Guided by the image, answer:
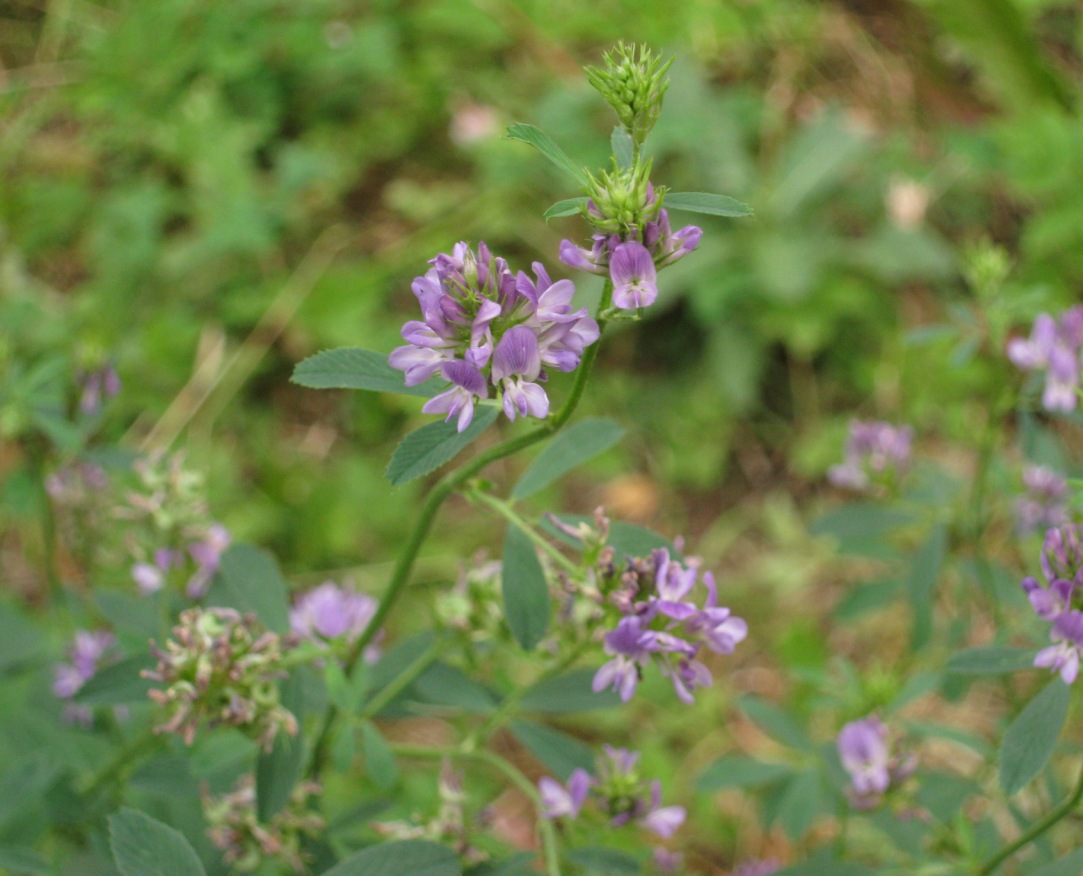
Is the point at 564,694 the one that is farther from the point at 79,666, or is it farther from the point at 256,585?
the point at 79,666

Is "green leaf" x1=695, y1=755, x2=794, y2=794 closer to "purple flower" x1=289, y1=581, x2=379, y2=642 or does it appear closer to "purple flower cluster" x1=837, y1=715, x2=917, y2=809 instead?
"purple flower cluster" x1=837, y1=715, x2=917, y2=809

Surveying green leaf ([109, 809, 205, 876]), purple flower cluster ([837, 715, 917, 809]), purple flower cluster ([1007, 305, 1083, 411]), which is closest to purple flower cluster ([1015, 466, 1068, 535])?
purple flower cluster ([1007, 305, 1083, 411])

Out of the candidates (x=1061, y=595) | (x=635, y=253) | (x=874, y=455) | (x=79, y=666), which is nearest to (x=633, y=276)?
(x=635, y=253)

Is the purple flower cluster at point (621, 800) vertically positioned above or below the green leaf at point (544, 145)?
below

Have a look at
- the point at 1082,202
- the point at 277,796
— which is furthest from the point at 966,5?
the point at 277,796

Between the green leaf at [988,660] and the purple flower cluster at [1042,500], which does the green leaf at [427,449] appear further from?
the purple flower cluster at [1042,500]

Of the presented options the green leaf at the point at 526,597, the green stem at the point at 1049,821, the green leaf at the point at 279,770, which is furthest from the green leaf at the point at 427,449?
the green stem at the point at 1049,821

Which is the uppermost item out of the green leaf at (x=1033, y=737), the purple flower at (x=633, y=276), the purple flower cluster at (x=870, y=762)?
the purple flower at (x=633, y=276)
